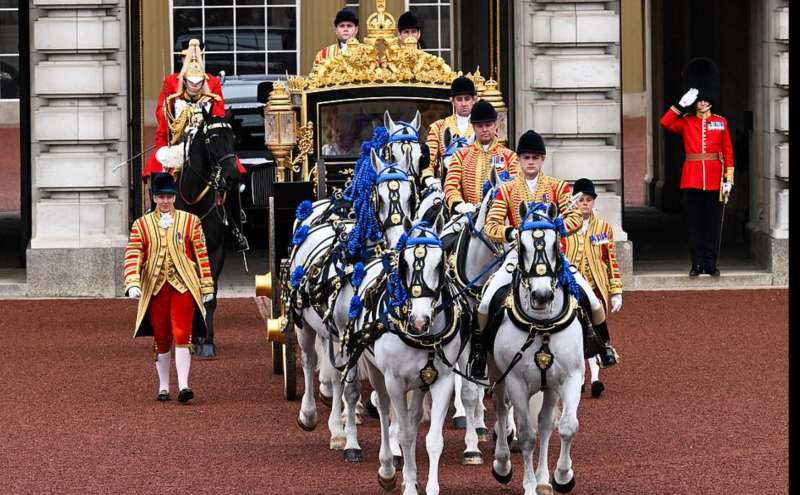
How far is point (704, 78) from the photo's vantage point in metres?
20.5

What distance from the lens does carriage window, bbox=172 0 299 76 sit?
108 ft

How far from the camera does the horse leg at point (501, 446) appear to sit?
1166 cm

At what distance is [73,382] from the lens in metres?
15.5

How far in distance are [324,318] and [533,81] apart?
26.1 feet

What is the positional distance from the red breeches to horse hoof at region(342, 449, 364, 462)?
2254mm

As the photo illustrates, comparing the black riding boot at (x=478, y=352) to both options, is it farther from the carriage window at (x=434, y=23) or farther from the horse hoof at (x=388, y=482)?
the carriage window at (x=434, y=23)

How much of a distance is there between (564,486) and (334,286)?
6.46 feet

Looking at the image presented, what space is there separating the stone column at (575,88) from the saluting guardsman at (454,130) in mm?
5422

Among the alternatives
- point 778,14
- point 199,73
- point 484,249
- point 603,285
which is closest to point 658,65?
point 778,14

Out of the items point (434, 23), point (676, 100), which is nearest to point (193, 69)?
point (676, 100)

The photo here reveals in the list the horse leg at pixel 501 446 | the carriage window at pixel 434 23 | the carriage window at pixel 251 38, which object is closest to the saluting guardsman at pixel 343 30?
the horse leg at pixel 501 446

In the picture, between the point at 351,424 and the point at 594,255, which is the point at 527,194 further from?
the point at 594,255

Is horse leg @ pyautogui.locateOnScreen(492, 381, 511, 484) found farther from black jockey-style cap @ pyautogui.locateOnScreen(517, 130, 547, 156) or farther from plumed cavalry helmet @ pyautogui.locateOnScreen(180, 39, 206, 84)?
plumed cavalry helmet @ pyautogui.locateOnScreen(180, 39, 206, 84)

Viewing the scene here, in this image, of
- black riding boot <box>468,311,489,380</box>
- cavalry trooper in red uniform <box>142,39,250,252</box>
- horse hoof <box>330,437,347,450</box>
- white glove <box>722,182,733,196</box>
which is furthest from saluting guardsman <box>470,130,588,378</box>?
white glove <box>722,182,733,196</box>
